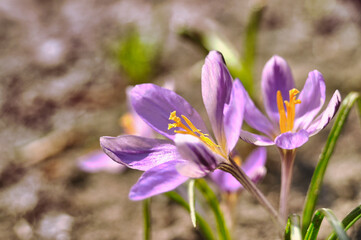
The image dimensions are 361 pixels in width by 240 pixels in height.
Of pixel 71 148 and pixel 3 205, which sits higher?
pixel 71 148

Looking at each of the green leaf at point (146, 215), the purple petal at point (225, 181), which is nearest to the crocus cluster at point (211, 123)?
the green leaf at point (146, 215)

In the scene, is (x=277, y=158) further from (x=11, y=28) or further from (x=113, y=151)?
(x=11, y=28)

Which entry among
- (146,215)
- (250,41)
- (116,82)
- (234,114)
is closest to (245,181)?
(234,114)

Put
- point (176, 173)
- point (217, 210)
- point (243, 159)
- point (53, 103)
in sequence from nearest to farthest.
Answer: point (176, 173), point (217, 210), point (243, 159), point (53, 103)

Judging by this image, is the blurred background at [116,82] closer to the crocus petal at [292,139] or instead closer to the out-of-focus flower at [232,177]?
the out-of-focus flower at [232,177]

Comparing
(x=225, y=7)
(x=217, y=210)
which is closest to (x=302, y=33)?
(x=225, y=7)

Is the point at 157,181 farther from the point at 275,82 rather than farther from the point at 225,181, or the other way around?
the point at 225,181
